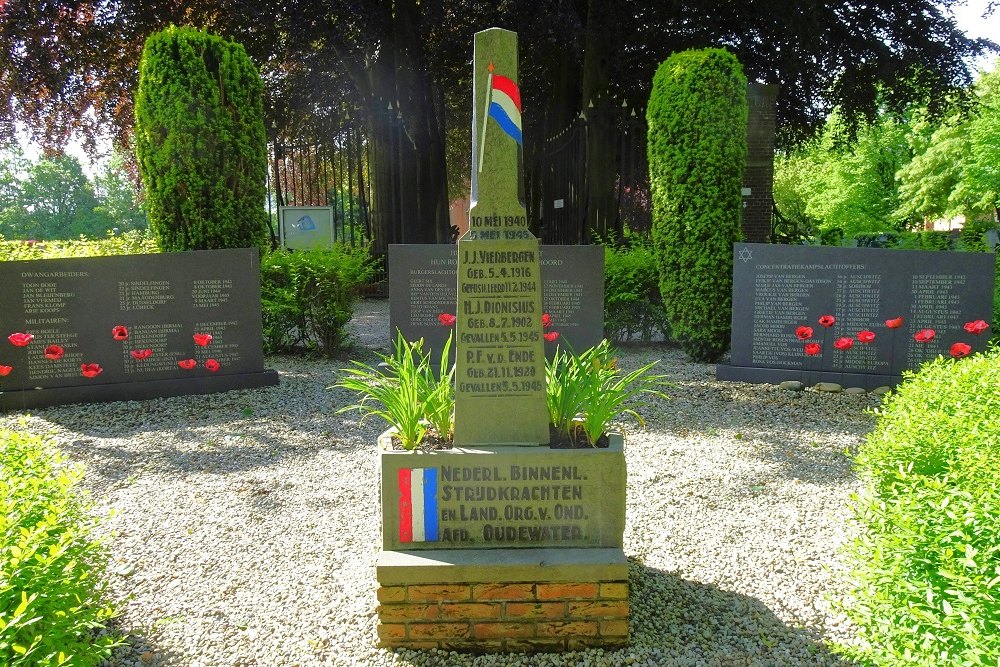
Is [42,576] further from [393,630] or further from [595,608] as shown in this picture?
[595,608]

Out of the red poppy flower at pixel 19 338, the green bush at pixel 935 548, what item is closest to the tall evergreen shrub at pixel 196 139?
the red poppy flower at pixel 19 338

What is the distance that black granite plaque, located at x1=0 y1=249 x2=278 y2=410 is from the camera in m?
7.20

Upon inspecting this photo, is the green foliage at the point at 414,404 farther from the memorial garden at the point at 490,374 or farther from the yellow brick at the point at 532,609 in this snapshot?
the yellow brick at the point at 532,609

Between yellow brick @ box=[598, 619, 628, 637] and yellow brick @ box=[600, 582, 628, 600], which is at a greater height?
yellow brick @ box=[600, 582, 628, 600]

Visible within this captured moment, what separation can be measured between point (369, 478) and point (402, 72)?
1125 cm

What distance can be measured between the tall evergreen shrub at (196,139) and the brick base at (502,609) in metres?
6.89

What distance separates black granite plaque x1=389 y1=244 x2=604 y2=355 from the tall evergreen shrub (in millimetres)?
2057

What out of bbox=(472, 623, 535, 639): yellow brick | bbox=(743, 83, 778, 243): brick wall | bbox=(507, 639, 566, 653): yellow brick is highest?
bbox=(743, 83, 778, 243): brick wall

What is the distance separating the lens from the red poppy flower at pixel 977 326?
7449 millimetres

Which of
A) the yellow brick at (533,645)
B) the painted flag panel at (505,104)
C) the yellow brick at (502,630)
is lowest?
the yellow brick at (533,645)

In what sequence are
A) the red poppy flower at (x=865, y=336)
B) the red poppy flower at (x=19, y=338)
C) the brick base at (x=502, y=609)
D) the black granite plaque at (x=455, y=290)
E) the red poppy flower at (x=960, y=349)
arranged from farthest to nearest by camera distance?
the black granite plaque at (x=455, y=290) < the red poppy flower at (x=865, y=336) < the red poppy flower at (x=960, y=349) < the red poppy flower at (x=19, y=338) < the brick base at (x=502, y=609)

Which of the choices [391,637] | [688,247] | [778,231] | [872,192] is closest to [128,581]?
[391,637]

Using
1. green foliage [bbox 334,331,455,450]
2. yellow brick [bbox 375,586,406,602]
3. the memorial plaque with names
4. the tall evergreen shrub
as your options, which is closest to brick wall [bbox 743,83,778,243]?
the tall evergreen shrub

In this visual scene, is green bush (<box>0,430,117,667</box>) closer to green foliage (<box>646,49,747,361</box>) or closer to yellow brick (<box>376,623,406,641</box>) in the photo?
yellow brick (<box>376,623,406,641</box>)
